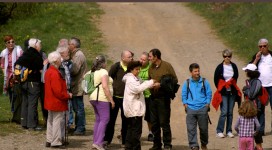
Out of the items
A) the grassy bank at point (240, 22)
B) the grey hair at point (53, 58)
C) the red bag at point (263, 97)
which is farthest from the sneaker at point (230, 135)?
the grassy bank at point (240, 22)

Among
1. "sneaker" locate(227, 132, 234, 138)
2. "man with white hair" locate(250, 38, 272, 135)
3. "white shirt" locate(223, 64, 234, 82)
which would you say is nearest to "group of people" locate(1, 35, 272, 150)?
"white shirt" locate(223, 64, 234, 82)

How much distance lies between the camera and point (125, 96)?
12.0 meters

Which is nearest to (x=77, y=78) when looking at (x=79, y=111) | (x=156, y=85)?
(x=79, y=111)

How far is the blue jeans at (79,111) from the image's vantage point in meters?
13.7

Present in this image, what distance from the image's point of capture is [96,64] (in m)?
12.4

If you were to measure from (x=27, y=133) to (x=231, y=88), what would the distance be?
387 cm

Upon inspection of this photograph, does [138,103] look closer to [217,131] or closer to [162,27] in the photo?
[217,131]

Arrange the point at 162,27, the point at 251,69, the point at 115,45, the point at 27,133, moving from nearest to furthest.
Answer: the point at 251,69, the point at 27,133, the point at 115,45, the point at 162,27

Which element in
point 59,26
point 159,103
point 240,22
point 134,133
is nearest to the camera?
point 134,133

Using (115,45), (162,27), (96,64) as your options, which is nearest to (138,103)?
(96,64)

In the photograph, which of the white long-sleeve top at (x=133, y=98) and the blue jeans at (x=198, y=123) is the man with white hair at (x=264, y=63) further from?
the white long-sleeve top at (x=133, y=98)

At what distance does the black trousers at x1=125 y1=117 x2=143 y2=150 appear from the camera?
1197 centimetres

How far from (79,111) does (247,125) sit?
343cm

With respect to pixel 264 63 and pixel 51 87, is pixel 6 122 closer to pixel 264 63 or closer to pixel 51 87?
pixel 51 87
